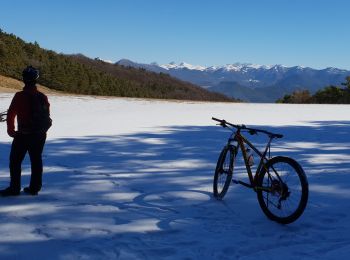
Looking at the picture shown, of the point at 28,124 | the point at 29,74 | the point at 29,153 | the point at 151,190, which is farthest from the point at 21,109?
the point at 151,190

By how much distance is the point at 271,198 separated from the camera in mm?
5090

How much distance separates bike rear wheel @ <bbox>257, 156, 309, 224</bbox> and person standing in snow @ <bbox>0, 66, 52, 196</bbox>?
276 cm

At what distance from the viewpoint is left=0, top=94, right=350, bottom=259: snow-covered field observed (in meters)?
4.25

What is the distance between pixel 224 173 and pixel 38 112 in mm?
2485

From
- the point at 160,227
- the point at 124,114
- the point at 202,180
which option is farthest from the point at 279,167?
the point at 124,114

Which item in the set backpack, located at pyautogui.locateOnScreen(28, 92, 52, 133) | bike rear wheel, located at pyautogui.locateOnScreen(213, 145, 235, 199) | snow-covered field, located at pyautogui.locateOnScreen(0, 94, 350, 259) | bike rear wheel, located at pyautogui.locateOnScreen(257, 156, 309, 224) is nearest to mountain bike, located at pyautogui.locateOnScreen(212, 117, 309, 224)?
bike rear wheel, located at pyautogui.locateOnScreen(257, 156, 309, 224)

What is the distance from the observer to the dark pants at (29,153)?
566cm

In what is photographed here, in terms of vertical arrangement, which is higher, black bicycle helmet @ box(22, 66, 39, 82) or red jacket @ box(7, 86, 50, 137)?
black bicycle helmet @ box(22, 66, 39, 82)

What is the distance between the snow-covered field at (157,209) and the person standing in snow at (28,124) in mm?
275

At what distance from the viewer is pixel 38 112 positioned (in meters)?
5.60

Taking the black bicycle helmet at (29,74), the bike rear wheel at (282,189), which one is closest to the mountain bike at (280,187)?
the bike rear wheel at (282,189)

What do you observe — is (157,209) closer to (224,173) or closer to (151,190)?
(151,190)

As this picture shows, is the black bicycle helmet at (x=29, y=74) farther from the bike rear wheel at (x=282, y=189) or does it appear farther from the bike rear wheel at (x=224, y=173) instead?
A: the bike rear wheel at (x=282, y=189)

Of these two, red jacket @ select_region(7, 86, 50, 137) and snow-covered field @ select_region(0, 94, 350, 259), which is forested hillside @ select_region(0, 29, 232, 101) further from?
red jacket @ select_region(7, 86, 50, 137)
